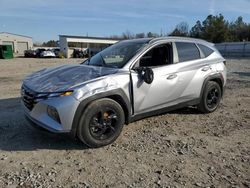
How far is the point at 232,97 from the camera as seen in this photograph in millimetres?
8094

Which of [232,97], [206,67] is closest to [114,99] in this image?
[206,67]

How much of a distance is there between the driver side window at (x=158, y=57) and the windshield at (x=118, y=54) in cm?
21

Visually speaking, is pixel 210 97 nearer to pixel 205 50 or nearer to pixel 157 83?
pixel 205 50

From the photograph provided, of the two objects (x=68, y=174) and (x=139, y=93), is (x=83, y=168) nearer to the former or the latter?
(x=68, y=174)

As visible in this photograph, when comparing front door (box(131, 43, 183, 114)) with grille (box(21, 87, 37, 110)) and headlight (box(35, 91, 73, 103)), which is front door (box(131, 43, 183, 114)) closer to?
headlight (box(35, 91, 73, 103))

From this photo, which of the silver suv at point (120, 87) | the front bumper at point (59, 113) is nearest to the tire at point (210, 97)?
the silver suv at point (120, 87)

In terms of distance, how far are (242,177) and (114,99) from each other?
2.19 meters

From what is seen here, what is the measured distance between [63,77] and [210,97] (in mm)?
3493

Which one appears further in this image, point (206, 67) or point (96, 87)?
point (206, 67)

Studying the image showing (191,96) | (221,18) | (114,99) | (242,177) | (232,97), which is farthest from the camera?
(221,18)

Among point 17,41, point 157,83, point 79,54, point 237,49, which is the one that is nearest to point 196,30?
point 237,49

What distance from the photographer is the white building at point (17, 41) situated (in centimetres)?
6806

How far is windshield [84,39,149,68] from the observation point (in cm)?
496

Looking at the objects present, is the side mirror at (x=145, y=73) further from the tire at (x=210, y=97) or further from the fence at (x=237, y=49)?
the fence at (x=237, y=49)
